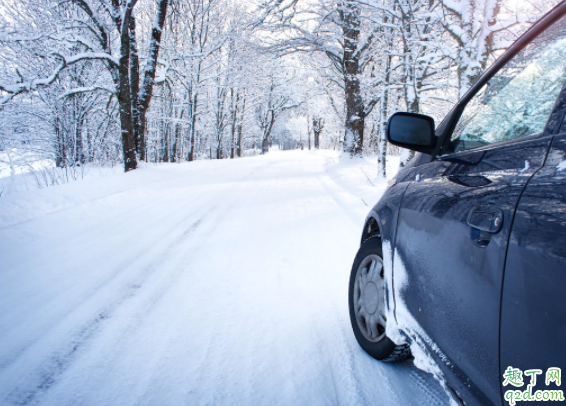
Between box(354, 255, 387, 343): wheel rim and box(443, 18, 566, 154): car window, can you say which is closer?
box(443, 18, 566, 154): car window

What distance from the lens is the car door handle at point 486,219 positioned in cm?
95

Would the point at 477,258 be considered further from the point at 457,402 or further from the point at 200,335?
the point at 200,335

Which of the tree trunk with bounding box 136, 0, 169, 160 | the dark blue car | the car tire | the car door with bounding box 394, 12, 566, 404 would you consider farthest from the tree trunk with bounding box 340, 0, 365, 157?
the car door with bounding box 394, 12, 566, 404

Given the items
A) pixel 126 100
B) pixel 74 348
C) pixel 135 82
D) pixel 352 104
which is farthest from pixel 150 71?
pixel 74 348

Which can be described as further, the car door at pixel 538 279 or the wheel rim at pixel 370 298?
the wheel rim at pixel 370 298

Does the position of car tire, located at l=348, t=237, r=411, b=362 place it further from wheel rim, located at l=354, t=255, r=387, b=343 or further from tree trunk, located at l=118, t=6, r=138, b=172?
tree trunk, located at l=118, t=6, r=138, b=172

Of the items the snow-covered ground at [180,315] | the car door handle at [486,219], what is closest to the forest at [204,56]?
the snow-covered ground at [180,315]

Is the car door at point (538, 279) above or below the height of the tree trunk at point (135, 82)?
below

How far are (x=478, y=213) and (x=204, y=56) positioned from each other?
15.0 metres

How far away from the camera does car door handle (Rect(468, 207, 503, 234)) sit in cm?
95

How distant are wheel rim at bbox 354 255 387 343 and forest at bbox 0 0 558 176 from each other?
466 cm

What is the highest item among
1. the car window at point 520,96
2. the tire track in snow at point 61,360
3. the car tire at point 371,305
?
the car window at point 520,96

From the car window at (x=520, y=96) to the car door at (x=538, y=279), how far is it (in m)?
0.32

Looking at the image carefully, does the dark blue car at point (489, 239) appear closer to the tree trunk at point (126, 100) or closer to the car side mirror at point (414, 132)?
the car side mirror at point (414, 132)
